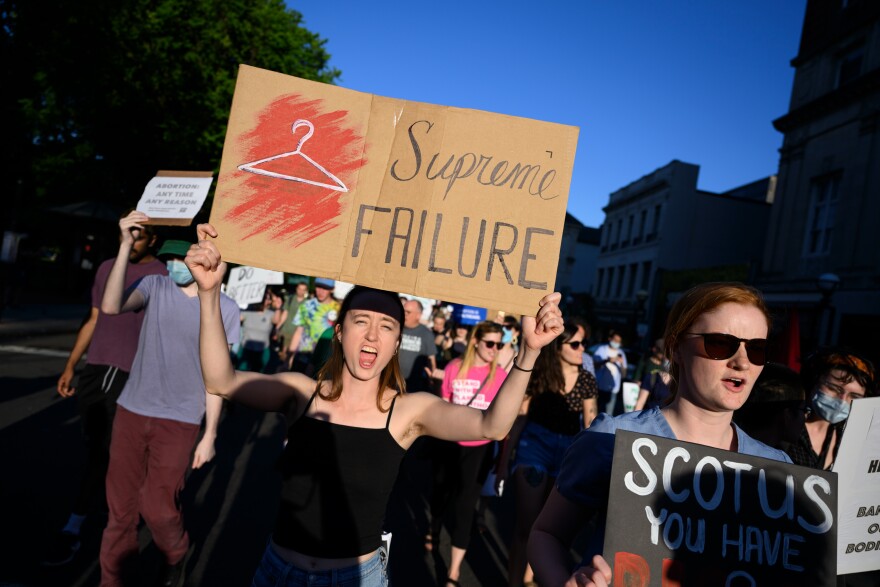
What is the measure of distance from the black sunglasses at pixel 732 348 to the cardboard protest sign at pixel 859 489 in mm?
725

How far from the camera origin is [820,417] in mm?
3238

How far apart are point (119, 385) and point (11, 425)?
3.33m

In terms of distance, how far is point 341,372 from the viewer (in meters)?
2.52

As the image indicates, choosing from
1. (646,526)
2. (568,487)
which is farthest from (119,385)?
(646,526)

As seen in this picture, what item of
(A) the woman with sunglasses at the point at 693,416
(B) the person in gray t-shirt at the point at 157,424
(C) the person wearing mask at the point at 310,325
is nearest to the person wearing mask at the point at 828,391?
(A) the woman with sunglasses at the point at 693,416

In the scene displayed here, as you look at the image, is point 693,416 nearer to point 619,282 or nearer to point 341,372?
point 341,372

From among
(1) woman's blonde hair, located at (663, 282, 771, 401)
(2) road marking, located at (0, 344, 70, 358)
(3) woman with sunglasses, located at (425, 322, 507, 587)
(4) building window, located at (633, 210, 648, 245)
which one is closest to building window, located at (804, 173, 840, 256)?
(3) woman with sunglasses, located at (425, 322, 507, 587)

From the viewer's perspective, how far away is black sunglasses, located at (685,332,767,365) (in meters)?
1.81

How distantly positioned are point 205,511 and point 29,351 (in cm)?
862

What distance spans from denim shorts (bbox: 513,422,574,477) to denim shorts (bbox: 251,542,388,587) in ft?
7.02

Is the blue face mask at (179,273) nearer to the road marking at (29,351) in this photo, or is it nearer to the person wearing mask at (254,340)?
the person wearing mask at (254,340)

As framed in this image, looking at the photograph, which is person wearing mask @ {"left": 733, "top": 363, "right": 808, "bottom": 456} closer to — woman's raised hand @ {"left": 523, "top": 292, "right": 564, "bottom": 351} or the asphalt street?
woman's raised hand @ {"left": 523, "top": 292, "right": 564, "bottom": 351}

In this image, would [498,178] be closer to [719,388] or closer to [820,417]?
[719,388]

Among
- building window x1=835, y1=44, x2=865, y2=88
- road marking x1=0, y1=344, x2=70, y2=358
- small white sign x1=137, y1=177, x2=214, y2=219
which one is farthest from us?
building window x1=835, y1=44, x2=865, y2=88
